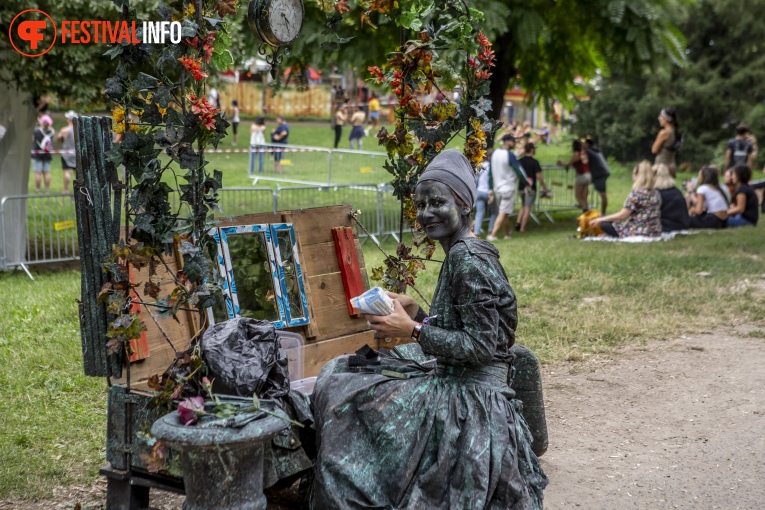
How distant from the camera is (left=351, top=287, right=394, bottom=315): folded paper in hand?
12.7 ft

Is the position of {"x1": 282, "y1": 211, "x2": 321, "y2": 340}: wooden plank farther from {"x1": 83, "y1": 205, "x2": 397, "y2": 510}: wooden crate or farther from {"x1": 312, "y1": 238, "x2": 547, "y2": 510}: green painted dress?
{"x1": 312, "y1": 238, "x2": 547, "y2": 510}: green painted dress

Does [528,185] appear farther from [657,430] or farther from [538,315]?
[657,430]

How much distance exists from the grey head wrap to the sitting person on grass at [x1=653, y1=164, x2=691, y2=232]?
10.8 m

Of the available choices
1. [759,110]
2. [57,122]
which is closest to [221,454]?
[759,110]

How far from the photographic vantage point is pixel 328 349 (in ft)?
16.9

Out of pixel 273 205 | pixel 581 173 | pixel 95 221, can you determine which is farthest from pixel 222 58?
pixel 581 173

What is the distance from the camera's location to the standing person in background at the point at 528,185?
15180 mm

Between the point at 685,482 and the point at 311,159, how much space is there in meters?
14.4

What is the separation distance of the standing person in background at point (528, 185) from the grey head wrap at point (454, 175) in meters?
11.0

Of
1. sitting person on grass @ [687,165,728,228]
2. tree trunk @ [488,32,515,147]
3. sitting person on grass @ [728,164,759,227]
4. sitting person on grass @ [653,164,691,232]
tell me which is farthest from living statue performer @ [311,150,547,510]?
sitting person on grass @ [728,164,759,227]

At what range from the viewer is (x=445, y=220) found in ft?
12.6

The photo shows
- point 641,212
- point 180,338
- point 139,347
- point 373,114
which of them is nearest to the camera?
point 139,347

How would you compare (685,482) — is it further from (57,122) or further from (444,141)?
(57,122)

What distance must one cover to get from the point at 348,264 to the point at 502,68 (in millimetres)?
9898
